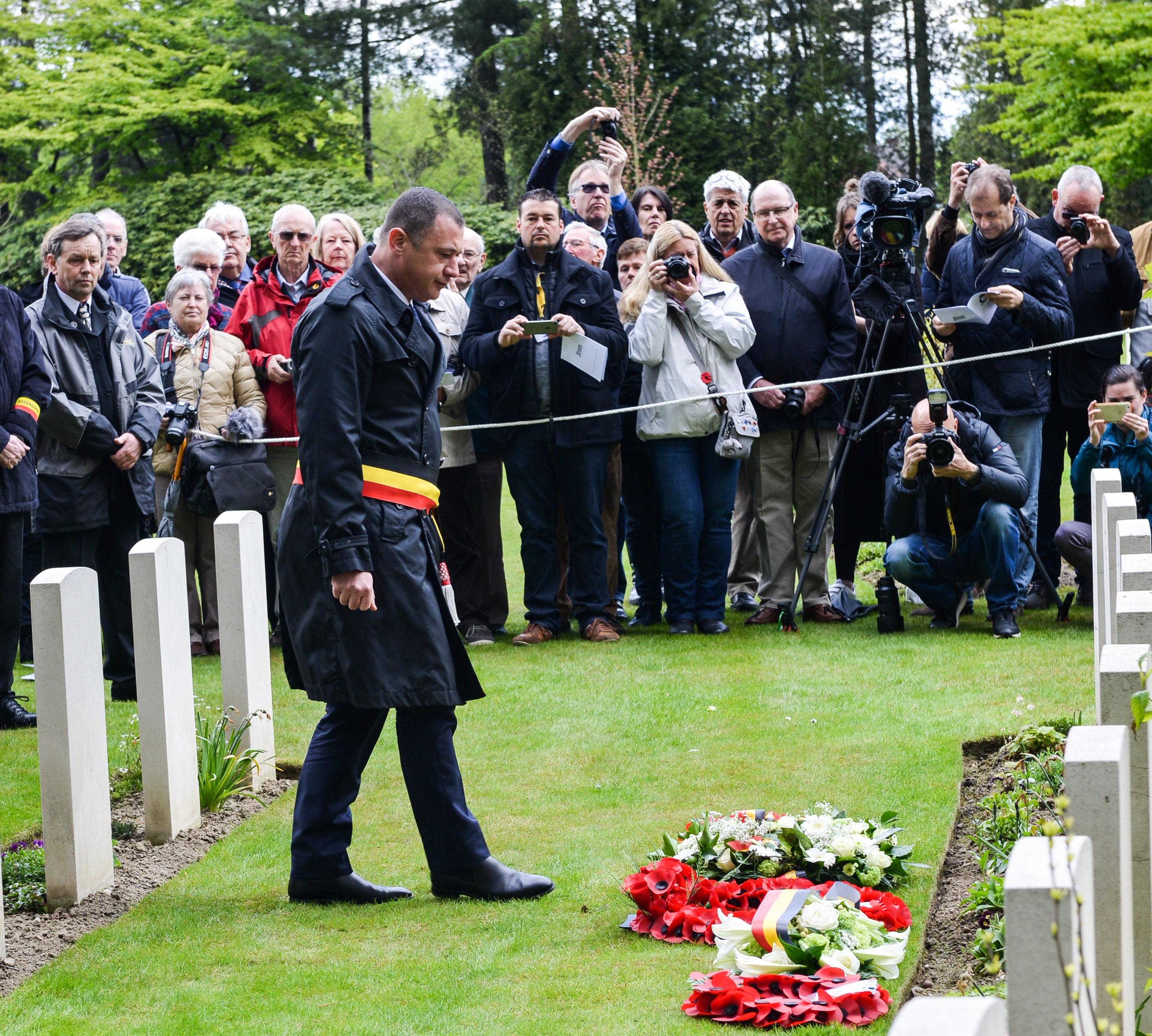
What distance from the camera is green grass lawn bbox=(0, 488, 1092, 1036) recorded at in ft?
12.3

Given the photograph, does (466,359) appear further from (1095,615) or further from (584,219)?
(1095,615)

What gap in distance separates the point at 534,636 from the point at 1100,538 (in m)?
3.70

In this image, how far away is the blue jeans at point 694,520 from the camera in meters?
8.32

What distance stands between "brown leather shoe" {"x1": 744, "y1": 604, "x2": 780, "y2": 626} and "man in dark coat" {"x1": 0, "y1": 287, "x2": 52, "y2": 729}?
400 centimetres

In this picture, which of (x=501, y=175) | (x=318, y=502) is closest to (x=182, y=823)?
(x=318, y=502)

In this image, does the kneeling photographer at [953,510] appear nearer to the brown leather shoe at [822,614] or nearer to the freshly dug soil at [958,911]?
the brown leather shoe at [822,614]

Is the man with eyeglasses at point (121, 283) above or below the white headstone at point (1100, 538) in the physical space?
above

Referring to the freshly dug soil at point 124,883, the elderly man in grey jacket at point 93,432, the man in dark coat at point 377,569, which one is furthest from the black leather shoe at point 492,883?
the elderly man in grey jacket at point 93,432

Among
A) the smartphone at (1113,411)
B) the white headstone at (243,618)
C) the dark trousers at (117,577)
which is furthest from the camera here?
the smartphone at (1113,411)

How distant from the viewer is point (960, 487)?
8055mm

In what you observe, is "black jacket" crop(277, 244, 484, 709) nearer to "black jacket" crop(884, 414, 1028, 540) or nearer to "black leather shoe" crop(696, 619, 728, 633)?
"black leather shoe" crop(696, 619, 728, 633)

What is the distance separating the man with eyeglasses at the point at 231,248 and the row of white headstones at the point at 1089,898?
7109 millimetres

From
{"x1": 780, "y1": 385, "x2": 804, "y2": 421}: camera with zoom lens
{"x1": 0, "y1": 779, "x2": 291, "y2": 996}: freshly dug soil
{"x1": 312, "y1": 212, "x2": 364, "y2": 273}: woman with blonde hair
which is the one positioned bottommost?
{"x1": 0, "y1": 779, "x2": 291, "y2": 996}: freshly dug soil

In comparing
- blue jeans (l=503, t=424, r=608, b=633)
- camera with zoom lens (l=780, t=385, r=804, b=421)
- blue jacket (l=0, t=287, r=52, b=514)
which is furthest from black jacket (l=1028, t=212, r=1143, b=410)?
blue jacket (l=0, t=287, r=52, b=514)
